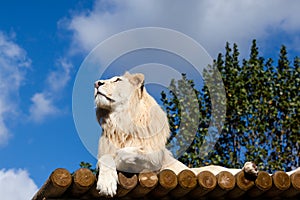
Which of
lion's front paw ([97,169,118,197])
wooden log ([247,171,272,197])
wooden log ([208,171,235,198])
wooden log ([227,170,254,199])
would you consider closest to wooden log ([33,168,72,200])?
lion's front paw ([97,169,118,197])

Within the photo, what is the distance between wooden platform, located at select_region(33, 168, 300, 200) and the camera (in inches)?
176

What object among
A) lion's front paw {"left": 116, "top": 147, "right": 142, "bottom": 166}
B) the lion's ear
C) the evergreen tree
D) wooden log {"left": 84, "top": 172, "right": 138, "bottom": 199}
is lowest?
wooden log {"left": 84, "top": 172, "right": 138, "bottom": 199}

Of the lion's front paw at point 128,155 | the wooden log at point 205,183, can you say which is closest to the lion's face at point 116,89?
the lion's front paw at point 128,155

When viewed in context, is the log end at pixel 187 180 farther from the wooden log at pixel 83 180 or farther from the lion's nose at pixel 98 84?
the lion's nose at pixel 98 84

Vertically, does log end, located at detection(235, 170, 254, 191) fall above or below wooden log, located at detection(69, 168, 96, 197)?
below

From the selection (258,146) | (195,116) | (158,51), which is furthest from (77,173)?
(258,146)

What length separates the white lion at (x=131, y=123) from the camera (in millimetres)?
5074

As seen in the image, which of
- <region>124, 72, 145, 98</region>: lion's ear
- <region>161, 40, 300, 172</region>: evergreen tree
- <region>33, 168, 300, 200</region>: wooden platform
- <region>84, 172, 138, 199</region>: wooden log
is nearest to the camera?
<region>33, 168, 300, 200</region>: wooden platform

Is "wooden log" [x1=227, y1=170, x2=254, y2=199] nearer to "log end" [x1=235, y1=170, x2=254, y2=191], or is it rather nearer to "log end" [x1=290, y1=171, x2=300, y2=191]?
"log end" [x1=235, y1=170, x2=254, y2=191]

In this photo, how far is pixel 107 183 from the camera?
4.48 meters

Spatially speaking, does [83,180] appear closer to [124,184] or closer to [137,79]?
[124,184]

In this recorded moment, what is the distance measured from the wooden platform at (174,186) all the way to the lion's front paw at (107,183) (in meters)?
0.06

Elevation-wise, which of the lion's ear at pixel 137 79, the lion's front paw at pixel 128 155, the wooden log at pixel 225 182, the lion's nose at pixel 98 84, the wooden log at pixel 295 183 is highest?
the lion's ear at pixel 137 79

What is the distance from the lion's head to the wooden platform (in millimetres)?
538
